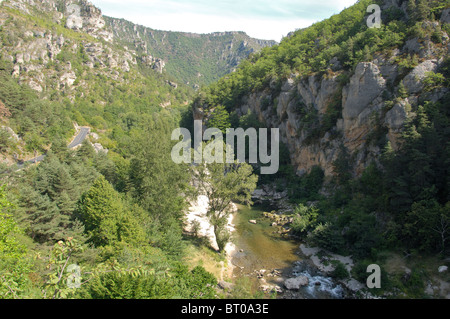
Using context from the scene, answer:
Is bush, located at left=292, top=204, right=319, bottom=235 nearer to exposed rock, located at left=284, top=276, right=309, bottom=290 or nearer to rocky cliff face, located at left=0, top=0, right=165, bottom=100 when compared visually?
exposed rock, located at left=284, top=276, right=309, bottom=290

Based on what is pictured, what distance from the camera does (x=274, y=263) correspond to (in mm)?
22250

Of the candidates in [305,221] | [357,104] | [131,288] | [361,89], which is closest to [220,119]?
[357,104]

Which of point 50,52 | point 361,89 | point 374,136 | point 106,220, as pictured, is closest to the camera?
point 106,220

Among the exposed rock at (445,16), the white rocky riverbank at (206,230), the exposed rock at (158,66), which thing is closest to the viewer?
the white rocky riverbank at (206,230)

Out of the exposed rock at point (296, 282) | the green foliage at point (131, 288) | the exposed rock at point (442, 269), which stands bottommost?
the exposed rock at point (296, 282)

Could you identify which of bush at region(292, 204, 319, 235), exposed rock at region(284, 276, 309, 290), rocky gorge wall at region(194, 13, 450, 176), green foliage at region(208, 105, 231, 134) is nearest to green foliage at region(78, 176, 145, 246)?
exposed rock at region(284, 276, 309, 290)

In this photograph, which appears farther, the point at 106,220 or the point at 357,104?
the point at 357,104

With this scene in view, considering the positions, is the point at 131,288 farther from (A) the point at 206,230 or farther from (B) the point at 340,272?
(A) the point at 206,230

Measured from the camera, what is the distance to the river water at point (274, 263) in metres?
18.6

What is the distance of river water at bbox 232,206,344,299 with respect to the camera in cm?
1863

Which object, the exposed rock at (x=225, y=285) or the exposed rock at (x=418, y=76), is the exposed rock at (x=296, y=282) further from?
the exposed rock at (x=418, y=76)

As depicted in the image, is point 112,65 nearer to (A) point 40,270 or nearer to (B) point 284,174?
(B) point 284,174

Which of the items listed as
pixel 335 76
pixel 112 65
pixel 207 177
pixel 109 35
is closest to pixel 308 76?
pixel 335 76

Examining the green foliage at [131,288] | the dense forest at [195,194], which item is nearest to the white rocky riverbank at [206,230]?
the dense forest at [195,194]
